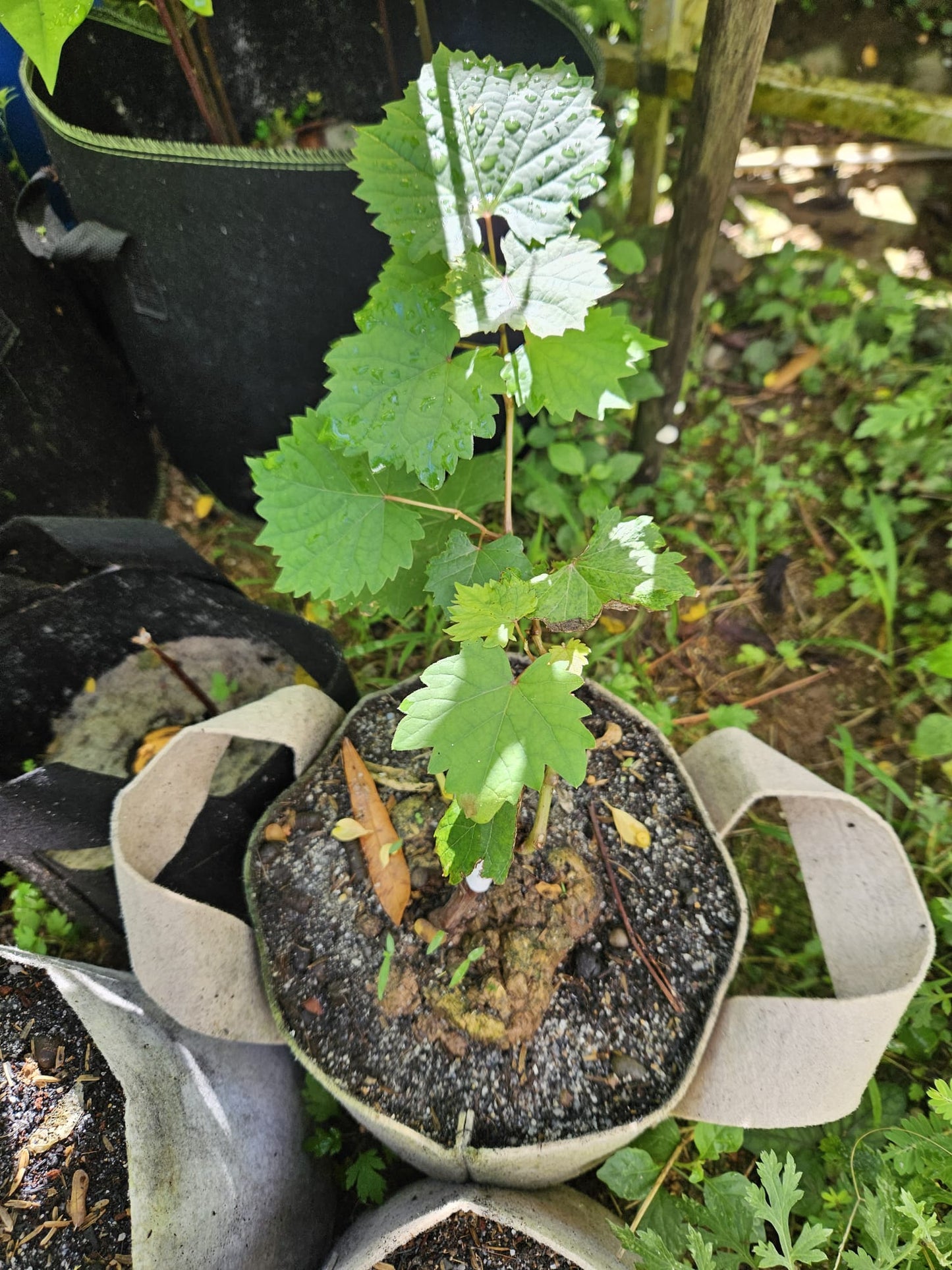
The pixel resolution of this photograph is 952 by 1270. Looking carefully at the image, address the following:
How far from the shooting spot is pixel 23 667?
144cm

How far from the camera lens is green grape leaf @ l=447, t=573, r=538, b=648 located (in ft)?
2.86

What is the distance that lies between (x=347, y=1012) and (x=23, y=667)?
873 millimetres

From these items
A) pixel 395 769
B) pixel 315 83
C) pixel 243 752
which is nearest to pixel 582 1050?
pixel 395 769

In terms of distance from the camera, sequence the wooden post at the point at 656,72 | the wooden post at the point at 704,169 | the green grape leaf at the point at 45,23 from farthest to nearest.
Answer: the wooden post at the point at 656,72, the wooden post at the point at 704,169, the green grape leaf at the point at 45,23

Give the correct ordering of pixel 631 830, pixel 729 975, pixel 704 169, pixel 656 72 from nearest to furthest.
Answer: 1. pixel 729 975
2. pixel 631 830
3. pixel 704 169
4. pixel 656 72

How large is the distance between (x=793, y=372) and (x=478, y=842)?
73.3 inches

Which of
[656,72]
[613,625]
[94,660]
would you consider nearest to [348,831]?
[94,660]

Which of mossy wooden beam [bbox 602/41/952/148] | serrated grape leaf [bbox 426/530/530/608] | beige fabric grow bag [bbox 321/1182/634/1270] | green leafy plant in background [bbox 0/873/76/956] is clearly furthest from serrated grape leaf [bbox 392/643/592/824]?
mossy wooden beam [bbox 602/41/952/148]

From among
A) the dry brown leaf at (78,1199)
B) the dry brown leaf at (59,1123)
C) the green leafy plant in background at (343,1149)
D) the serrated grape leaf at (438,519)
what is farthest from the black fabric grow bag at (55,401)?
the green leafy plant in background at (343,1149)

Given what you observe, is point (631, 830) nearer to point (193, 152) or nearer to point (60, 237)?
point (193, 152)

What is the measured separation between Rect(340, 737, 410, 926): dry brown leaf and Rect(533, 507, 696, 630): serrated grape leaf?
494mm

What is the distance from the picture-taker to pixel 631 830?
124cm

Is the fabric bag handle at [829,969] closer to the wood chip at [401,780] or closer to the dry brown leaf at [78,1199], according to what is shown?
the wood chip at [401,780]

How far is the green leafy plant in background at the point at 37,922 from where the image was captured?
145cm
